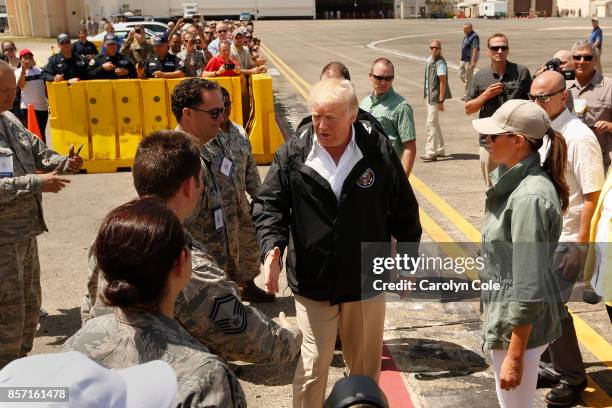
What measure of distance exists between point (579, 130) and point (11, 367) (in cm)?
371

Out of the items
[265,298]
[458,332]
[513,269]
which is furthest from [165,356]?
[265,298]

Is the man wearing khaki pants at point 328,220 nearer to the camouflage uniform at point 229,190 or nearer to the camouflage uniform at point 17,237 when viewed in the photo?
the camouflage uniform at point 229,190

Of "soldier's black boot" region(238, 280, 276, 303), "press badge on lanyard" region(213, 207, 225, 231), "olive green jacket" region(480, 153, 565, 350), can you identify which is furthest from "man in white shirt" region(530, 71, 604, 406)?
"soldier's black boot" region(238, 280, 276, 303)

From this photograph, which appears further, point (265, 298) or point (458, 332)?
point (265, 298)

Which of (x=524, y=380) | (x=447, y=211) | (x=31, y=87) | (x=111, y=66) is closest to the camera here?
(x=524, y=380)

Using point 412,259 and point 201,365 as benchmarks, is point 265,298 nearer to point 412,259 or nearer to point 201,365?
point 412,259

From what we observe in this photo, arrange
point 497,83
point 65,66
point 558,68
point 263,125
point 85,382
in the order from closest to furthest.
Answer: point 85,382 → point 558,68 → point 497,83 → point 263,125 → point 65,66

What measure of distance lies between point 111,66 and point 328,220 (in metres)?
9.11

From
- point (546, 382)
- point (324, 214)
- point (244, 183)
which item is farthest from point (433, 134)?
point (324, 214)

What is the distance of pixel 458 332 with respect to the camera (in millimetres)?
5094

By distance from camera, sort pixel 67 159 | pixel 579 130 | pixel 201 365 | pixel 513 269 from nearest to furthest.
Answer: pixel 201 365 → pixel 513 269 → pixel 579 130 → pixel 67 159

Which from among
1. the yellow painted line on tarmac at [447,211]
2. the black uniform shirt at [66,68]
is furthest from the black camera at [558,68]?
the black uniform shirt at [66,68]

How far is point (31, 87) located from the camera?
1147 cm

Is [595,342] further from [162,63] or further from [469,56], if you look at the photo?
[469,56]
